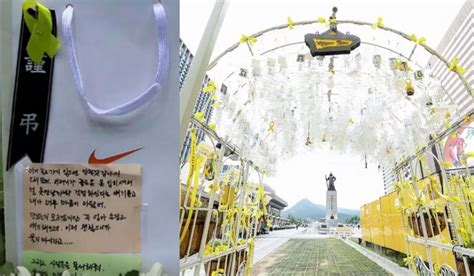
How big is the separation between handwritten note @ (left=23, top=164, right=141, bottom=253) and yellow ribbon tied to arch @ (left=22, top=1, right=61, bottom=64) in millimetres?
181

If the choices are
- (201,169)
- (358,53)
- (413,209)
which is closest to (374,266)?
(413,209)

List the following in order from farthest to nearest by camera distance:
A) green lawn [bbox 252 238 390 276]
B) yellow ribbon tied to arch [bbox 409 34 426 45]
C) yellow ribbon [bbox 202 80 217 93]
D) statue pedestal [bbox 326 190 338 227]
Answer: statue pedestal [bbox 326 190 338 227], green lawn [bbox 252 238 390 276], yellow ribbon tied to arch [bbox 409 34 426 45], yellow ribbon [bbox 202 80 217 93]

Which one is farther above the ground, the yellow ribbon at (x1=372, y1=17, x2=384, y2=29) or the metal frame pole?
the yellow ribbon at (x1=372, y1=17, x2=384, y2=29)

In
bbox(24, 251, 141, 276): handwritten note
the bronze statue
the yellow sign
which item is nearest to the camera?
bbox(24, 251, 141, 276): handwritten note

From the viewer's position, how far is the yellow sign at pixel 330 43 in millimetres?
1979

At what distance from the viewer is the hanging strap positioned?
0.62 meters

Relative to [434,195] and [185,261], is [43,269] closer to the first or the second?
[185,261]

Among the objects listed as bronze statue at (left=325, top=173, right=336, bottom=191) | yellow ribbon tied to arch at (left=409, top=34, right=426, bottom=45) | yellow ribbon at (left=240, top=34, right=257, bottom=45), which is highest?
yellow ribbon at (left=240, top=34, right=257, bottom=45)

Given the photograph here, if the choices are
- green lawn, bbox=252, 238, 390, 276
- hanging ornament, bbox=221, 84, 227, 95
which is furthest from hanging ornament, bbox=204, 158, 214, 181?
green lawn, bbox=252, 238, 390, 276

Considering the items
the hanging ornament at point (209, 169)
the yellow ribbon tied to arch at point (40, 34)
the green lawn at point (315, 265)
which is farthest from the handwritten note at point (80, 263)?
the green lawn at point (315, 265)

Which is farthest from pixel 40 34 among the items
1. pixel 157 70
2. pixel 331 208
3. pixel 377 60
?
pixel 331 208

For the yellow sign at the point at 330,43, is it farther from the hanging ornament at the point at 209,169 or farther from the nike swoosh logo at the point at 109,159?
the nike swoosh logo at the point at 109,159

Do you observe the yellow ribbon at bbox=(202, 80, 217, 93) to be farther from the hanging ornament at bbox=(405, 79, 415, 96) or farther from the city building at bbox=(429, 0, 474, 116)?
the city building at bbox=(429, 0, 474, 116)

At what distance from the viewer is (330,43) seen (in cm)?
202
